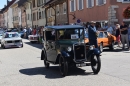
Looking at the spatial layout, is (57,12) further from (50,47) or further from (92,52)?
(92,52)

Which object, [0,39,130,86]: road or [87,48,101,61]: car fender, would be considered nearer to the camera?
[0,39,130,86]: road

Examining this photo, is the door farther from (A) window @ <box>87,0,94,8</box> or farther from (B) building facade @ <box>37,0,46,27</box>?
(B) building facade @ <box>37,0,46,27</box>

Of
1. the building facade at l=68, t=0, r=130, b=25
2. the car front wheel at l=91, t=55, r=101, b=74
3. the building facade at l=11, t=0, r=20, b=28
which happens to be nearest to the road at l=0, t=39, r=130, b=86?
the car front wheel at l=91, t=55, r=101, b=74

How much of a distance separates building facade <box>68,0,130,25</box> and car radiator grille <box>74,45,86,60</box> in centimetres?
1630

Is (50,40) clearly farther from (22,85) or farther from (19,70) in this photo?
(22,85)

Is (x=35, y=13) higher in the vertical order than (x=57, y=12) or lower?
higher

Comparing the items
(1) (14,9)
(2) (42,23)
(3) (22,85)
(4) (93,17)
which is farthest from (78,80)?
(1) (14,9)

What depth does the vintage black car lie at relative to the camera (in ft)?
36.3

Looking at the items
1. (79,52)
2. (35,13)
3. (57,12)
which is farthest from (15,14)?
(79,52)

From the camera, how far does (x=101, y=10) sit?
28.8m

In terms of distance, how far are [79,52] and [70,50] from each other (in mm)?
328

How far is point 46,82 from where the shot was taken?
9.85 metres

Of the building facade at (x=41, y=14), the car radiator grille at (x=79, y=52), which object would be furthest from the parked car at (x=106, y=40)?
the building facade at (x=41, y=14)

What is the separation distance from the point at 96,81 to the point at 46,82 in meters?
1.52
